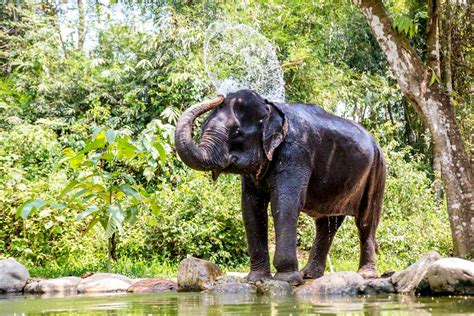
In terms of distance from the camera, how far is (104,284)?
7.61 metres

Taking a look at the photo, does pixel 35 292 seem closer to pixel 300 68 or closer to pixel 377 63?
pixel 300 68

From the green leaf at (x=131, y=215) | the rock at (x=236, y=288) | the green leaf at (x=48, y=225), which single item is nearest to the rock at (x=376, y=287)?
the rock at (x=236, y=288)

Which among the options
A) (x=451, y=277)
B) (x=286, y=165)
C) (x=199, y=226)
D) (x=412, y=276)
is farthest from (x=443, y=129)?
(x=199, y=226)

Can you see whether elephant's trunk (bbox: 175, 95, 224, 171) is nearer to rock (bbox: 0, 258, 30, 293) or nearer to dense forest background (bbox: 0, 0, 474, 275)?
dense forest background (bbox: 0, 0, 474, 275)

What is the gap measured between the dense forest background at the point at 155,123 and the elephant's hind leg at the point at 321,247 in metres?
1.91

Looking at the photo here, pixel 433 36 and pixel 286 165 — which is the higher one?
pixel 433 36

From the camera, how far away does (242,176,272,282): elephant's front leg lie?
6.86m

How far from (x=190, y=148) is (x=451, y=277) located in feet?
Answer: 7.49

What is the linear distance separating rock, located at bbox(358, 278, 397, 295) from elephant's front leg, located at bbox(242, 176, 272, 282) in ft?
4.19

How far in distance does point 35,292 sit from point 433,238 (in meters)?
6.82

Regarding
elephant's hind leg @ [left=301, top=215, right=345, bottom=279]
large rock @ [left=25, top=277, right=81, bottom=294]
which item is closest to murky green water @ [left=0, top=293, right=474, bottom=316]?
large rock @ [left=25, top=277, right=81, bottom=294]

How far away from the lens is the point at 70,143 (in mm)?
15758

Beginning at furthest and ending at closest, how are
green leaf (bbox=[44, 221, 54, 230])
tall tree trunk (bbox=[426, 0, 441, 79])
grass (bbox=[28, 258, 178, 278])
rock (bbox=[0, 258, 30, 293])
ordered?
green leaf (bbox=[44, 221, 54, 230]) → grass (bbox=[28, 258, 178, 278]) → tall tree trunk (bbox=[426, 0, 441, 79]) → rock (bbox=[0, 258, 30, 293])

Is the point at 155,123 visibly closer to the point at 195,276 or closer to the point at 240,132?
the point at 195,276
